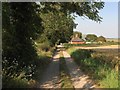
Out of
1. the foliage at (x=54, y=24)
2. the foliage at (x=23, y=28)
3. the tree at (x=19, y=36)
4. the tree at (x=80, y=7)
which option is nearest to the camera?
the foliage at (x=23, y=28)

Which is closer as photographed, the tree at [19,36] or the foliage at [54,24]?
the tree at [19,36]

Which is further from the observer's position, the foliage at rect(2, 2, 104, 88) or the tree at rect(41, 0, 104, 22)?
the tree at rect(41, 0, 104, 22)

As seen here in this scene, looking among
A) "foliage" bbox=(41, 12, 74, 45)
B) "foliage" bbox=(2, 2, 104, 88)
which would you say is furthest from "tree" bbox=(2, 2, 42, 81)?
"foliage" bbox=(41, 12, 74, 45)

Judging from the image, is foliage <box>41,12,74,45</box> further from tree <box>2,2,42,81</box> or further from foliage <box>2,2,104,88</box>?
tree <box>2,2,42,81</box>

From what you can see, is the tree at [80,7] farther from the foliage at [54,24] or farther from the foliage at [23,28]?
the foliage at [54,24]

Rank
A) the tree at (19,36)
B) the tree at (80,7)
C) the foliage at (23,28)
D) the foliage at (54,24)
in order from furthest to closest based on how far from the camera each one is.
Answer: the foliage at (54,24) < the tree at (80,7) < the tree at (19,36) < the foliage at (23,28)

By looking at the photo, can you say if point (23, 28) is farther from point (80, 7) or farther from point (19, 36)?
point (80, 7)

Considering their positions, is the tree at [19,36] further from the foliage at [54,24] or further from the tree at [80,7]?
the foliage at [54,24]

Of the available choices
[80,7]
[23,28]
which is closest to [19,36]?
[23,28]

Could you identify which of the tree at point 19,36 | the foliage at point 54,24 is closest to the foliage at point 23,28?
the tree at point 19,36

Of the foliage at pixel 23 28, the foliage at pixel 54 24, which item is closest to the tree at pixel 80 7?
the foliage at pixel 23 28

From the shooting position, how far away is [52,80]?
645 inches

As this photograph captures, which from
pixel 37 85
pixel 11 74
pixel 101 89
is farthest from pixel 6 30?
pixel 101 89

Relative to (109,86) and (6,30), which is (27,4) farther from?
(109,86)
